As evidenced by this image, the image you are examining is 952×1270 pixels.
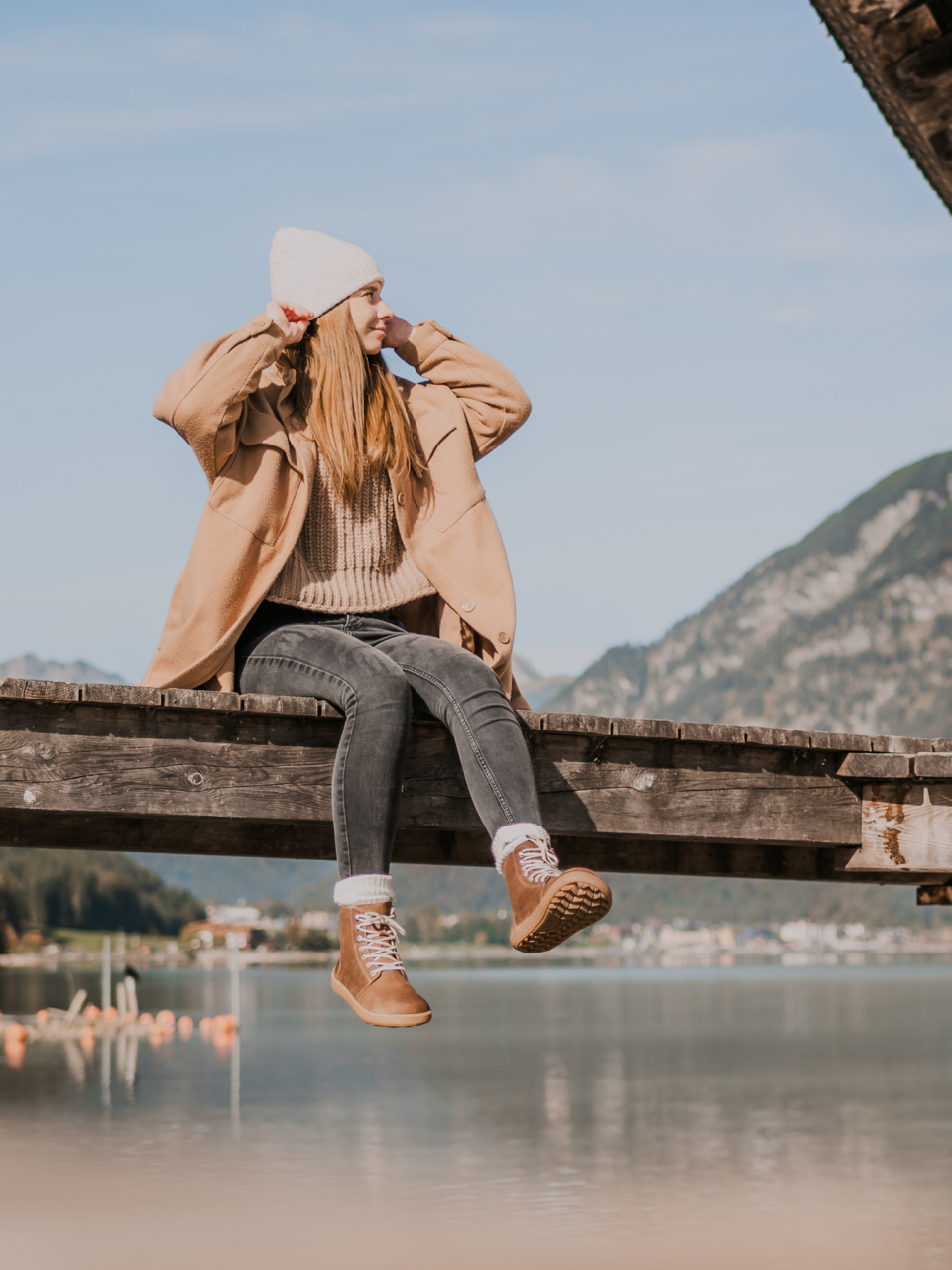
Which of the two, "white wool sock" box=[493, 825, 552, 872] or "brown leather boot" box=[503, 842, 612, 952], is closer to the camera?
"brown leather boot" box=[503, 842, 612, 952]

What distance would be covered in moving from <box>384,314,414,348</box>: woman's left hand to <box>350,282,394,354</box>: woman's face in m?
0.11

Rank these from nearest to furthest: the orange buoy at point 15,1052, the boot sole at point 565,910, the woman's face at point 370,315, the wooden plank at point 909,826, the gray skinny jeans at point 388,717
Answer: the boot sole at point 565,910 < the gray skinny jeans at point 388,717 < the woman's face at point 370,315 < the wooden plank at point 909,826 < the orange buoy at point 15,1052

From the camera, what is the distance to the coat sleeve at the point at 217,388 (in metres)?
4.05

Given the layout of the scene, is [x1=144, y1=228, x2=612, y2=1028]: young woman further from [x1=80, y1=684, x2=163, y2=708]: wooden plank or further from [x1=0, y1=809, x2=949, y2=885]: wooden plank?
[x1=0, y1=809, x2=949, y2=885]: wooden plank

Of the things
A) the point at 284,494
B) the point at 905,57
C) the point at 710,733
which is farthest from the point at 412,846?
the point at 905,57

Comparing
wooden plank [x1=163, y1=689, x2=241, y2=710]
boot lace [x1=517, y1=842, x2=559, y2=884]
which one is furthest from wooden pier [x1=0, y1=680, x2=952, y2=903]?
boot lace [x1=517, y1=842, x2=559, y2=884]

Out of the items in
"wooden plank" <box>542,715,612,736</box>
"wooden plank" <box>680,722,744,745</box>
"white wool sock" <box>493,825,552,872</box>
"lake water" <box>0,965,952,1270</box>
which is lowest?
"lake water" <box>0,965,952,1270</box>

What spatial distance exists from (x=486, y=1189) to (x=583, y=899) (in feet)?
77.5

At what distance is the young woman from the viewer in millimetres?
3711

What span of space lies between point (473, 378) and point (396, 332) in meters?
0.29

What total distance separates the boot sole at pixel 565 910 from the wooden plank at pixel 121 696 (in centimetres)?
121

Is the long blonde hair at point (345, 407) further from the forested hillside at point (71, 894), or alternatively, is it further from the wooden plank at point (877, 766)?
the forested hillside at point (71, 894)

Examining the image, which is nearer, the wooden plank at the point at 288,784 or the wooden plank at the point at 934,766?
the wooden plank at the point at 288,784

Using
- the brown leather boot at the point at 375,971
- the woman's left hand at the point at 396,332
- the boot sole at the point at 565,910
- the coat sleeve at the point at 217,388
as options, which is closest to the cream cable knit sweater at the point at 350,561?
the coat sleeve at the point at 217,388
